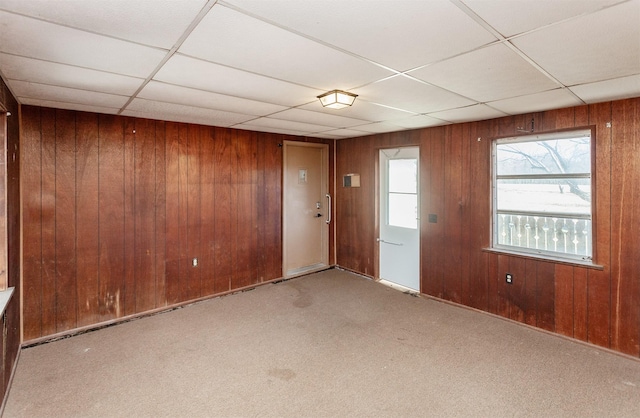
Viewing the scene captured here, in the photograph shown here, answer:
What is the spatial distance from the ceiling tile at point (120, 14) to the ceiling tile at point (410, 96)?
4.99 ft

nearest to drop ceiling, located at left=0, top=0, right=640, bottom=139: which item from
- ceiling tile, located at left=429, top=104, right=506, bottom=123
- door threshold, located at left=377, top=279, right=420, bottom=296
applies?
ceiling tile, located at left=429, top=104, right=506, bottom=123

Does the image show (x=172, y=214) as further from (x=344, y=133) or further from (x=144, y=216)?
(x=344, y=133)

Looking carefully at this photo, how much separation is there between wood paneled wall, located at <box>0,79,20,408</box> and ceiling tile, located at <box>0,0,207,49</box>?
4.28ft

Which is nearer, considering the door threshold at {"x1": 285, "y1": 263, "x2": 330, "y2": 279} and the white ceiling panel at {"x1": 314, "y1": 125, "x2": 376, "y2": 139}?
the white ceiling panel at {"x1": 314, "y1": 125, "x2": 376, "y2": 139}

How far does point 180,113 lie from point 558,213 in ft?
13.9

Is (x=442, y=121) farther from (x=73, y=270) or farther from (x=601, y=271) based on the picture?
(x=73, y=270)

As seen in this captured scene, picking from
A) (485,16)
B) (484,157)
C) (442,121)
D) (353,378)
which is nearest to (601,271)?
(484,157)

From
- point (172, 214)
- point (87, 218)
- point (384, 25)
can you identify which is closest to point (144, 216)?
point (172, 214)

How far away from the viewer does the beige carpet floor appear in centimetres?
234

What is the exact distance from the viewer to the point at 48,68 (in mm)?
2209

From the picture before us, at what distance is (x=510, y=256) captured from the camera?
12.5 feet

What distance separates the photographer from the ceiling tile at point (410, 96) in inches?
102

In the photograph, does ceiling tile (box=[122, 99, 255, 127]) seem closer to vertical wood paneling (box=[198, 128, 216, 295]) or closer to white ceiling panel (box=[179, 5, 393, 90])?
vertical wood paneling (box=[198, 128, 216, 295])

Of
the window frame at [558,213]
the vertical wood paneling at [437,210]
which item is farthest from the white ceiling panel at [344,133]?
the window frame at [558,213]
